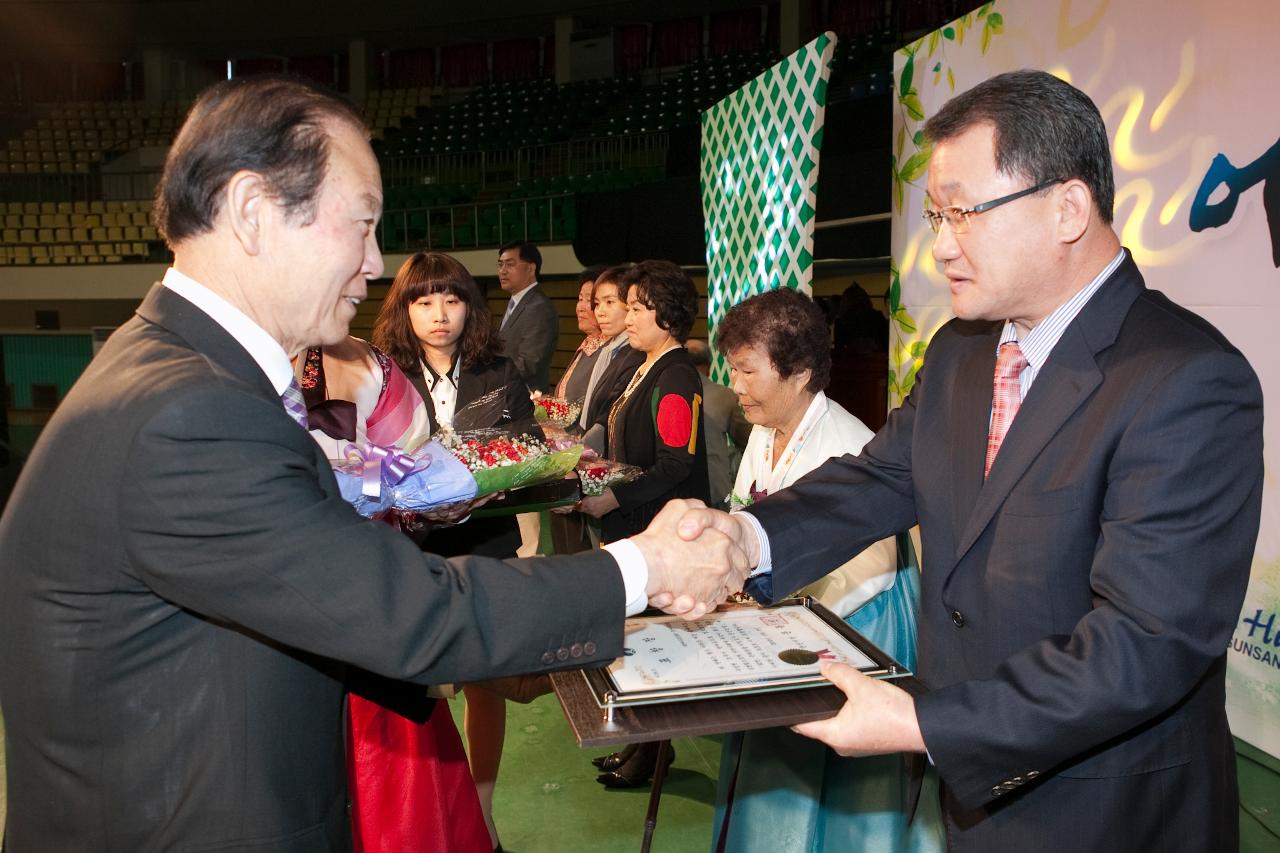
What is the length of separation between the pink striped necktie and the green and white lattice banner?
2.69 m

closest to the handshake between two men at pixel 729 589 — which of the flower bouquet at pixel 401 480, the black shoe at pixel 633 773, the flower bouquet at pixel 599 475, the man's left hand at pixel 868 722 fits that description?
the man's left hand at pixel 868 722

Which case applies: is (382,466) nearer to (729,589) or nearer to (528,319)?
(729,589)

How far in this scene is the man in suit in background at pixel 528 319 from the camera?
6.24 meters

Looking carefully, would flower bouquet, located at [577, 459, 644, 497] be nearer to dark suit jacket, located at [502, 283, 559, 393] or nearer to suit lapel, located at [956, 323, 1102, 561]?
suit lapel, located at [956, 323, 1102, 561]

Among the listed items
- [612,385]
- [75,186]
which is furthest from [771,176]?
[75,186]

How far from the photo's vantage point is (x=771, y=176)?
4488mm

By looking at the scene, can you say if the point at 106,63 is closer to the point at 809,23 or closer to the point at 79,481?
the point at 809,23

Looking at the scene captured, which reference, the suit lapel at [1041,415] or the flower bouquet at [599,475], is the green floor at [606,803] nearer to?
the flower bouquet at [599,475]

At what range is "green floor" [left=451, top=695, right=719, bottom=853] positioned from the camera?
2971 mm

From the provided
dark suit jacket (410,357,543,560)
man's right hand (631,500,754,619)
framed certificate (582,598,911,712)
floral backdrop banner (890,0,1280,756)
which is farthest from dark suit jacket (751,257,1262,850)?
floral backdrop banner (890,0,1280,756)

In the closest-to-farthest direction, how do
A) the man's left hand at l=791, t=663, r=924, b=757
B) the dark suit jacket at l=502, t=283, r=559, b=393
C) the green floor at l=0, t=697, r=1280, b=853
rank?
1. the man's left hand at l=791, t=663, r=924, b=757
2. the green floor at l=0, t=697, r=1280, b=853
3. the dark suit jacket at l=502, t=283, r=559, b=393

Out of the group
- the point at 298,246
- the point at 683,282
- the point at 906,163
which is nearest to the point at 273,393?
the point at 298,246

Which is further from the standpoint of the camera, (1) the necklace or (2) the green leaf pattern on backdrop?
(2) the green leaf pattern on backdrop

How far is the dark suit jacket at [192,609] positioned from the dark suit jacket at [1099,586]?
667 millimetres
